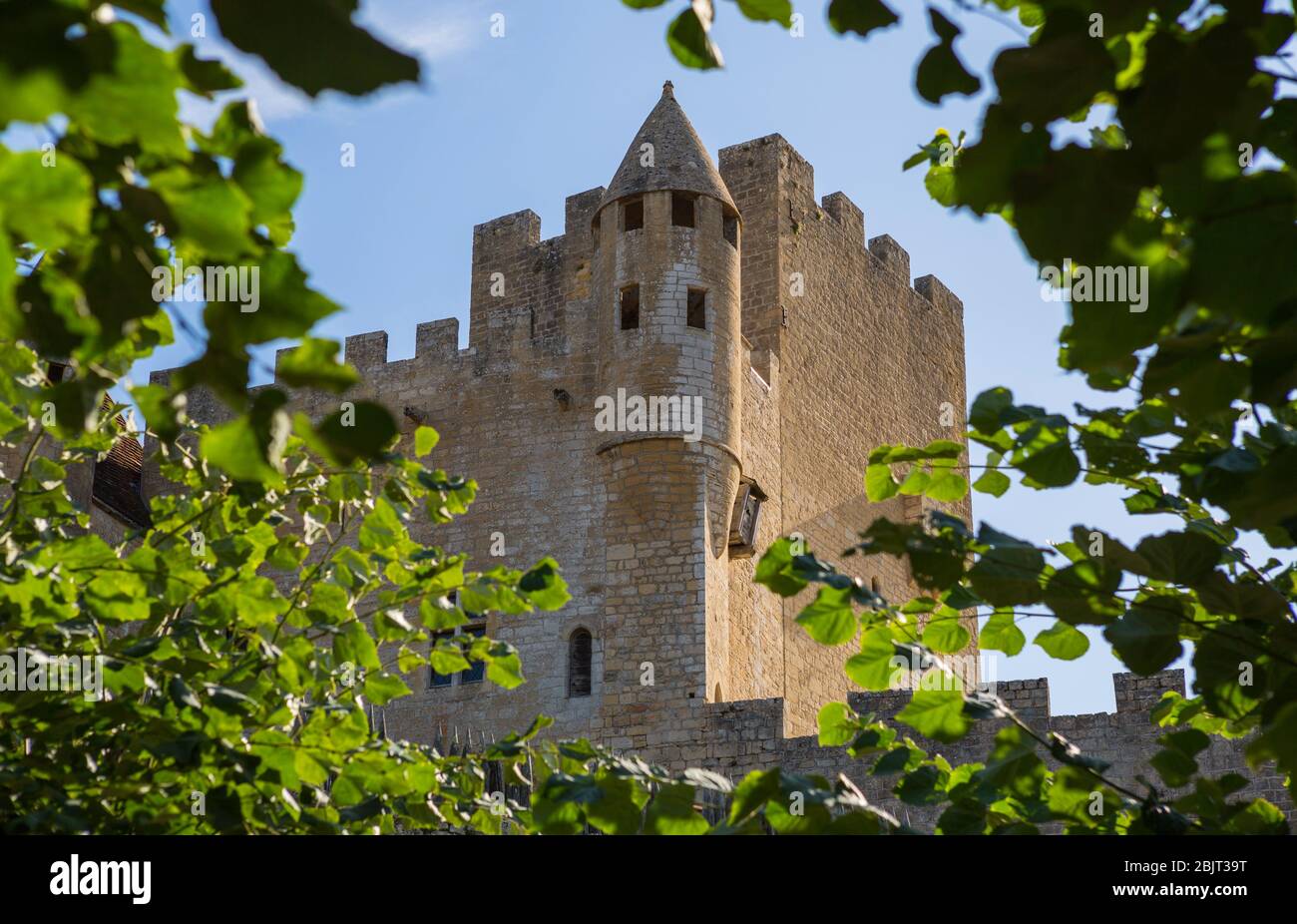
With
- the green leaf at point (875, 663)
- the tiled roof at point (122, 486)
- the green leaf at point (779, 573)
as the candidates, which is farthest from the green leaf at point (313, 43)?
the tiled roof at point (122, 486)

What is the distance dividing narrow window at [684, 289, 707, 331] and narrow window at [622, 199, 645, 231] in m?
1.02

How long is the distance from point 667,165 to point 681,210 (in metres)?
0.57

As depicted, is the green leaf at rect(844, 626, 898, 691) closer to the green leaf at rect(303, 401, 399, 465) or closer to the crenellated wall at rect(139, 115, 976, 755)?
the green leaf at rect(303, 401, 399, 465)

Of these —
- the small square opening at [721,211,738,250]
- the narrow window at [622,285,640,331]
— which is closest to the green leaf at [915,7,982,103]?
the narrow window at [622,285,640,331]

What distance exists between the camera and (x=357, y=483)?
5.53m

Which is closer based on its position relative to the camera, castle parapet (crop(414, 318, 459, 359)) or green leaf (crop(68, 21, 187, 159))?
green leaf (crop(68, 21, 187, 159))

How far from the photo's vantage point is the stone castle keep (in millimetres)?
15641

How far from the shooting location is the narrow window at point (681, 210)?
17.3 m

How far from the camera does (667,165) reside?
17219 mm

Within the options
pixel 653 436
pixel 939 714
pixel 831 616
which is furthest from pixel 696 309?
pixel 831 616

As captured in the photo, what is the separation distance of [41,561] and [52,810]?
896 mm

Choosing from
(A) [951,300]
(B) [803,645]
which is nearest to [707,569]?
(B) [803,645]

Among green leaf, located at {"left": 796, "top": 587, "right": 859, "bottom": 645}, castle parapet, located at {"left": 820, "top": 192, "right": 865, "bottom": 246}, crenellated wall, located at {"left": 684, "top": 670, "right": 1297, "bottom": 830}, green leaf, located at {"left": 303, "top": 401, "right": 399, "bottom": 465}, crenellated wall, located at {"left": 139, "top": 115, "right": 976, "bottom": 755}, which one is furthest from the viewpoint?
castle parapet, located at {"left": 820, "top": 192, "right": 865, "bottom": 246}

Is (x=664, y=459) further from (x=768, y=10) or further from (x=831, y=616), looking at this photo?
(x=768, y=10)
